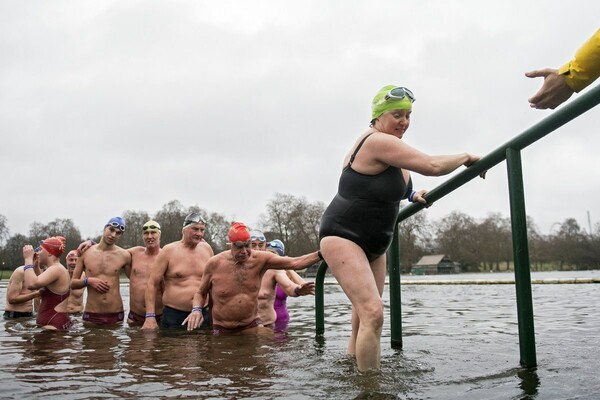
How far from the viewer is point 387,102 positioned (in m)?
3.30

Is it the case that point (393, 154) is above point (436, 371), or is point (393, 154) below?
above

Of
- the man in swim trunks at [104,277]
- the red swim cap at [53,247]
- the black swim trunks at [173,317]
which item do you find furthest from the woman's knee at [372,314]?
the man in swim trunks at [104,277]

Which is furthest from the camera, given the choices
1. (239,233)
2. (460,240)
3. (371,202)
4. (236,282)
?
(460,240)

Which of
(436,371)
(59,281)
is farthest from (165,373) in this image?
(59,281)

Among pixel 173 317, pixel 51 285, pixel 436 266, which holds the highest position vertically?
pixel 436 266

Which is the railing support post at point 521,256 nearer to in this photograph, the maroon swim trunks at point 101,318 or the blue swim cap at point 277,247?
the blue swim cap at point 277,247

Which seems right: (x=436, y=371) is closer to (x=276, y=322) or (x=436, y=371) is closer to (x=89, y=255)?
(x=276, y=322)

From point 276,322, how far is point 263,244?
45.7 inches

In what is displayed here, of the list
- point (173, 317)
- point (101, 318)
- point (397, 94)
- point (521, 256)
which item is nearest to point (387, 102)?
point (397, 94)

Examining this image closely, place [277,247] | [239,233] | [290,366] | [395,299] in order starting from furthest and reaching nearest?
[277,247]
[239,233]
[395,299]
[290,366]

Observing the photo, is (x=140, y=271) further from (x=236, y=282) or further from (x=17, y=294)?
(x=17, y=294)

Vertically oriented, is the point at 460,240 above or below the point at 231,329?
above

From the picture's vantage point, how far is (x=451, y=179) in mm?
3596

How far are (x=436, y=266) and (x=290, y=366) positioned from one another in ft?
238
